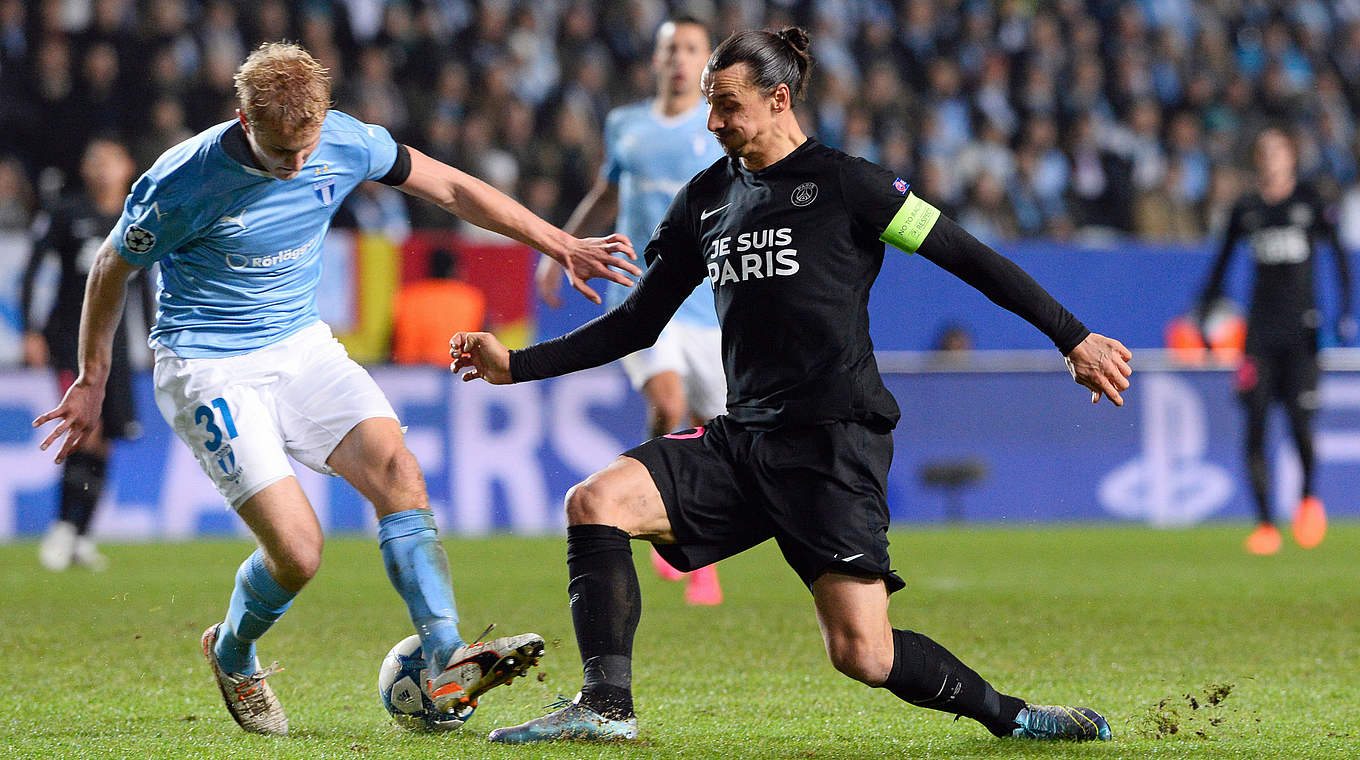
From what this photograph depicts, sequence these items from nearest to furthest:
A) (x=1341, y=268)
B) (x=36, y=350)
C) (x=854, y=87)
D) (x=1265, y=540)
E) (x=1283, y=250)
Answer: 1. (x=36, y=350)
2. (x=1265, y=540)
3. (x=1283, y=250)
4. (x=1341, y=268)
5. (x=854, y=87)

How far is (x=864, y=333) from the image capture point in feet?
13.8

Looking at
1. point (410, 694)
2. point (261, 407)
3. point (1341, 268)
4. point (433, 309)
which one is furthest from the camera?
point (433, 309)

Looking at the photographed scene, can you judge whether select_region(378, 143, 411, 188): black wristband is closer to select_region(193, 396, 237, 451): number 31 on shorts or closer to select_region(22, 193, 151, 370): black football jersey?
select_region(193, 396, 237, 451): number 31 on shorts

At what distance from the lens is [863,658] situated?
3.96 m

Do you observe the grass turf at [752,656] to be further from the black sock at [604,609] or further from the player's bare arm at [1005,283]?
the player's bare arm at [1005,283]

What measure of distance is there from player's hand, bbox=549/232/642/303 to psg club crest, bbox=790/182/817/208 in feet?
2.10

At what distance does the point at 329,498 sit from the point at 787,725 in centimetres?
695

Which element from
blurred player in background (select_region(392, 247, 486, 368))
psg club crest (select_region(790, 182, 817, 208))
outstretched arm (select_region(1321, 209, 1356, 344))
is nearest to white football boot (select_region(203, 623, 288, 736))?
psg club crest (select_region(790, 182, 817, 208))

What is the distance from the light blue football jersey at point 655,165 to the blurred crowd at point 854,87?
5.67 metres

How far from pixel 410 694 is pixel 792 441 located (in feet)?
4.07

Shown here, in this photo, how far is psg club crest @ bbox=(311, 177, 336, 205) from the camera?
178 inches

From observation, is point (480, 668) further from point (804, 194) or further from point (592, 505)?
point (804, 194)

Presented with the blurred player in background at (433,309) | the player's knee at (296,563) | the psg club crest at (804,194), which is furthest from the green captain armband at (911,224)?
the blurred player in background at (433,309)

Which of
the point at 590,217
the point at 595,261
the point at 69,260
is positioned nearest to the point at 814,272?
the point at 595,261
